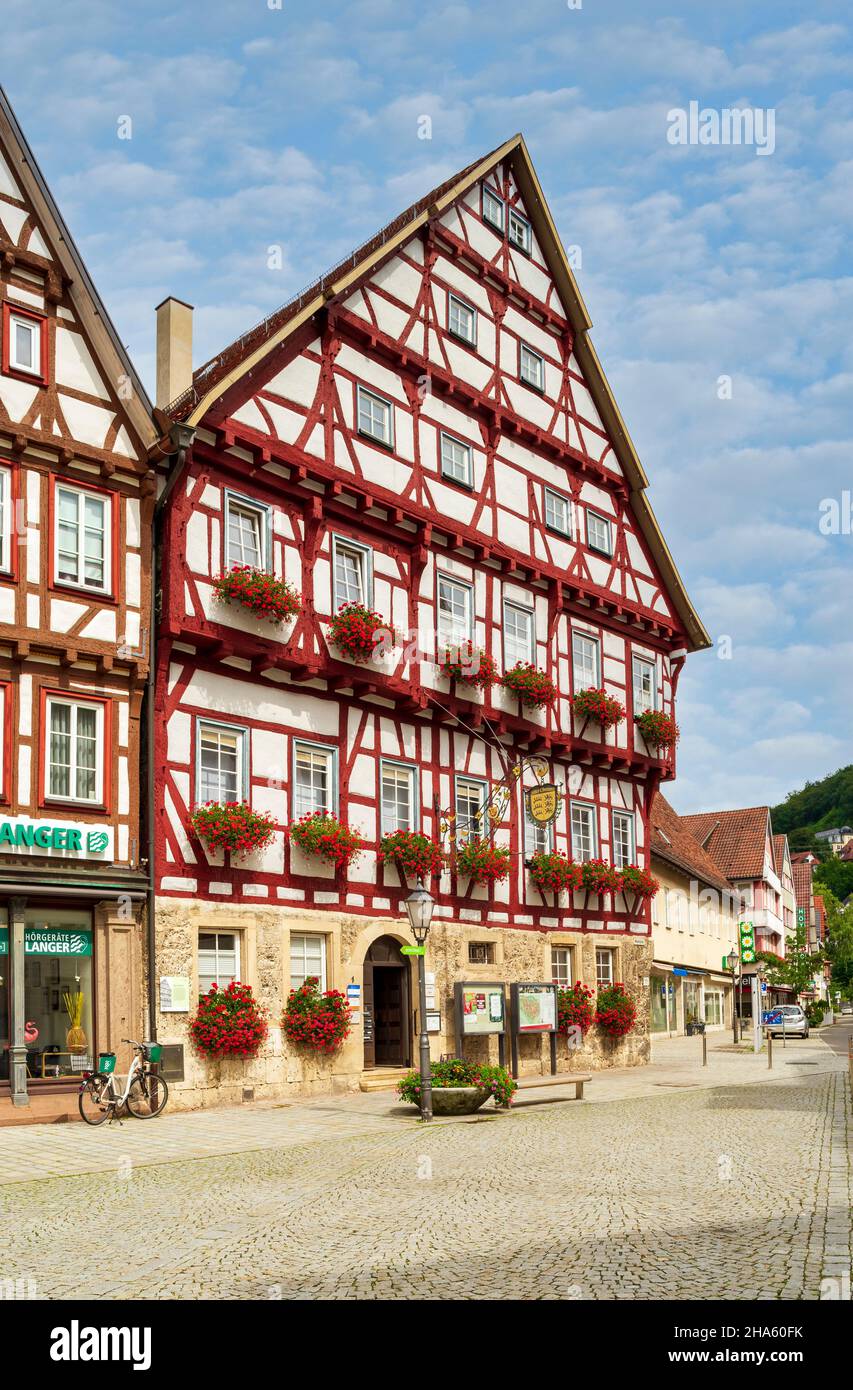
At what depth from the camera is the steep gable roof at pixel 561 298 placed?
23.9 metres

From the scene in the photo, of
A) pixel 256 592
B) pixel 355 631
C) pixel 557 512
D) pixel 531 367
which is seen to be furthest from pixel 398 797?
pixel 531 367

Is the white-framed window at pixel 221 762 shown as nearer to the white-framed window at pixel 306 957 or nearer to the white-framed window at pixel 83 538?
the white-framed window at pixel 306 957

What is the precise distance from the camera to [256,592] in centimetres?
2270

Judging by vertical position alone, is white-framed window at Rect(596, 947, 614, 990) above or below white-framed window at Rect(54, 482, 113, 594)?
below

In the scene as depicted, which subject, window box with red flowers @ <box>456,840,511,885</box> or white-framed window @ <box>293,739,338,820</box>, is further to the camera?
window box with red flowers @ <box>456,840,511,885</box>

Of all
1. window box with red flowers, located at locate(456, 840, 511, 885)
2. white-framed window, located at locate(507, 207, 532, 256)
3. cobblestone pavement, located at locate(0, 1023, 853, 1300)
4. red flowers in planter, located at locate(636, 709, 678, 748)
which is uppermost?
white-framed window, located at locate(507, 207, 532, 256)

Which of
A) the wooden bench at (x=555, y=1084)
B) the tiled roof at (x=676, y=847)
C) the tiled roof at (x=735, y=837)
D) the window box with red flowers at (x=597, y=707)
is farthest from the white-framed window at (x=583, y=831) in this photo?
the tiled roof at (x=735, y=837)

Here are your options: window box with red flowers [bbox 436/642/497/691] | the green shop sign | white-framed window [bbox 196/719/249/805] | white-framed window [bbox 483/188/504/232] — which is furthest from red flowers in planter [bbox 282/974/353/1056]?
white-framed window [bbox 483/188/504/232]

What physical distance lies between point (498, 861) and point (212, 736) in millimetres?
7464

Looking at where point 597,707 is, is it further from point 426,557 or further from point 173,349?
point 173,349

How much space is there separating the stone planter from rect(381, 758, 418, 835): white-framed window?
22.6ft

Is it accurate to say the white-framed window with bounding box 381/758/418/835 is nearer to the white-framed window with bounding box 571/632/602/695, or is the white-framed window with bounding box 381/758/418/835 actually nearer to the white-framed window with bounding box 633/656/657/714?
the white-framed window with bounding box 571/632/602/695

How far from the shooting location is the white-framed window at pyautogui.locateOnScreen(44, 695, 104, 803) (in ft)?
66.5
